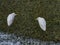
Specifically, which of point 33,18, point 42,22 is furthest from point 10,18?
point 42,22

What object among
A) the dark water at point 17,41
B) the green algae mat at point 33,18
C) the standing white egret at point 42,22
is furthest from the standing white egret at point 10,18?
the standing white egret at point 42,22

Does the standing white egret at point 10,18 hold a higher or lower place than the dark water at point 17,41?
higher

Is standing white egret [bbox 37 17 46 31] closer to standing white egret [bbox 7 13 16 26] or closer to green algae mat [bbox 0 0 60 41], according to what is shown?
green algae mat [bbox 0 0 60 41]

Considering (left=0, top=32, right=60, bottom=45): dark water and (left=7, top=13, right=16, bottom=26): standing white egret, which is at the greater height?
(left=7, top=13, right=16, bottom=26): standing white egret

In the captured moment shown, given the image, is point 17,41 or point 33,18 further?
point 33,18

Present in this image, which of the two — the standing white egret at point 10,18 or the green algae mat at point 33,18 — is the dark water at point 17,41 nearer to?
the green algae mat at point 33,18

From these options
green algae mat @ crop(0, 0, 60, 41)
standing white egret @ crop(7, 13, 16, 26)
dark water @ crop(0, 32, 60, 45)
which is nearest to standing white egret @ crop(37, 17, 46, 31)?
green algae mat @ crop(0, 0, 60, 41)

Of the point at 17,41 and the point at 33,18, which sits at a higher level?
the point at 33,18

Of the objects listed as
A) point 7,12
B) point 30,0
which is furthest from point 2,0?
point 30,0

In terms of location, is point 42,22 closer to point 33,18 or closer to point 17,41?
point 33,18
